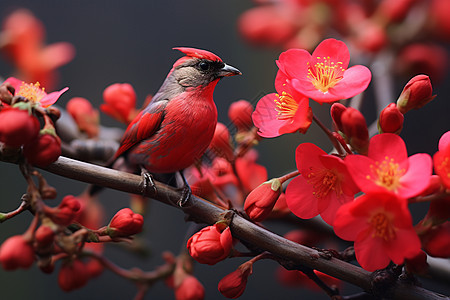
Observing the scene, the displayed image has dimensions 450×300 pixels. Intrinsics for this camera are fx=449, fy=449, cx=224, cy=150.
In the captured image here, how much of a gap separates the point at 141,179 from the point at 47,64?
705 millimetres

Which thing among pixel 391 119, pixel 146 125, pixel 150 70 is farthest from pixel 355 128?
pixel 150 70

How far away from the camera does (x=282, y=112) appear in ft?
1.65

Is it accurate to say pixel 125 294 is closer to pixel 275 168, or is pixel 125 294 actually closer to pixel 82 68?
pixel 275 168

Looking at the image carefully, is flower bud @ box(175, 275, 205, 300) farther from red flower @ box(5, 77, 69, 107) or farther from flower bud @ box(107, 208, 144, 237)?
red flower @ box(5, 77, 69, 107)

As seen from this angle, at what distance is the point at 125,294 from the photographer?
127 cm

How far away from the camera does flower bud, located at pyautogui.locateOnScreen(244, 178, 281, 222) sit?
1.60 feet

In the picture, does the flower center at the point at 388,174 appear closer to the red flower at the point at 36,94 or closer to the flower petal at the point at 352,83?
the flower petal at the point at 352,83

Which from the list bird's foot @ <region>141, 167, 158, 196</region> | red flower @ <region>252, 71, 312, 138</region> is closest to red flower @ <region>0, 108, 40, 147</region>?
bird's foot @ <region>141, 167, 158, 196</region>

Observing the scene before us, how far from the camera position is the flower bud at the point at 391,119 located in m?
0.45

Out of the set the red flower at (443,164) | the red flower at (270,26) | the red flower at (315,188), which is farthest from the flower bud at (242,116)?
the red flower at (270,26)

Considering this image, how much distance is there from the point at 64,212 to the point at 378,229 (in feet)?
1.00

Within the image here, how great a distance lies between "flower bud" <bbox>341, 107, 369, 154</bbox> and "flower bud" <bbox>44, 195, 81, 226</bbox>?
0.92 ft

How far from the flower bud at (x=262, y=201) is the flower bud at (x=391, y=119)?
0.13 meters

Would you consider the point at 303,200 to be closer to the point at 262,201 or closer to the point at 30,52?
the point at 262,201
